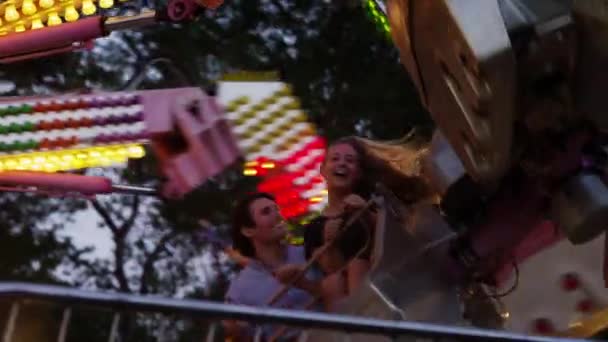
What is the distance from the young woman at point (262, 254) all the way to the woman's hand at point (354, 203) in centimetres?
32

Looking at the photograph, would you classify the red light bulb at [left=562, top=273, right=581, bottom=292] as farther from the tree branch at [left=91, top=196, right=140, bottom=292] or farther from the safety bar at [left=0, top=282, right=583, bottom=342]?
the tree branch at [left=91, top=196, right=140, bottom=292]

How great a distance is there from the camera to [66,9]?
6781 millimetres

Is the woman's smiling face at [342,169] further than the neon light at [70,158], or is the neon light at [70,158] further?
the neon light at [70,158]

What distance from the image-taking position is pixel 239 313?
11.1 feet

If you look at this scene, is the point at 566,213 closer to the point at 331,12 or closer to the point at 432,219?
the point at 432,219

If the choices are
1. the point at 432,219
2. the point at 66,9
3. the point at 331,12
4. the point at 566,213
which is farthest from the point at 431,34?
the point at 331,12

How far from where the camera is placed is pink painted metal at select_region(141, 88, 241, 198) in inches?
224

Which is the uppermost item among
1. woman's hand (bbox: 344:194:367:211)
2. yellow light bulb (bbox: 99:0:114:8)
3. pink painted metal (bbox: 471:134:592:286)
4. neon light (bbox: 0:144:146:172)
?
yellow light bulb (bbox: 99:0:114:8)

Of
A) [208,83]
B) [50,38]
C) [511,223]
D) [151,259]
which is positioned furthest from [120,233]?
[511,223]

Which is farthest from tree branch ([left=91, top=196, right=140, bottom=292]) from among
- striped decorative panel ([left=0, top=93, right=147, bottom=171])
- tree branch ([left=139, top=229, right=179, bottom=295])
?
striped decorative panel ([left=0, top=93, right=147, bottom=171])

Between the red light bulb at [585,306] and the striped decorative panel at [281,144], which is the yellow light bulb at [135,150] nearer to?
the striped decorative panel at [281,144]

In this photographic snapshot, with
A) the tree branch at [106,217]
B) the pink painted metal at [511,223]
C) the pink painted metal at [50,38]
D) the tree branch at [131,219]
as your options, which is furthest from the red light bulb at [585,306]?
the tree branch at [106,217]

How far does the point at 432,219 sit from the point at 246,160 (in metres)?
1.42

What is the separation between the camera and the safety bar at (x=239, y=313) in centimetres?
330
